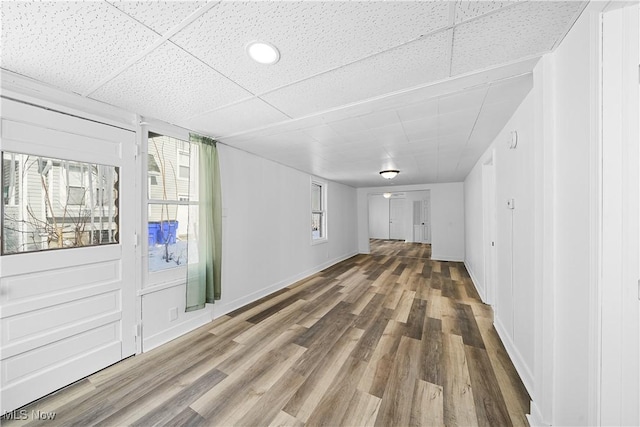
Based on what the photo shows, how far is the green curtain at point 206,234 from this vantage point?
8.66 ft

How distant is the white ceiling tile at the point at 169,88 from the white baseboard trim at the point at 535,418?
9.78ft

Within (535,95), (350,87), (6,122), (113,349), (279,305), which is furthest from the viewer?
(279,305)

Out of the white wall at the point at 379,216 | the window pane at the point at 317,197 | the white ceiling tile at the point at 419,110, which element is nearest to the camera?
the white ceiling tile at the point at 419,110

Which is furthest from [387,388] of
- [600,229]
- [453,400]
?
[600,229]

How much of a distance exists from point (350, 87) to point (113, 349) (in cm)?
311

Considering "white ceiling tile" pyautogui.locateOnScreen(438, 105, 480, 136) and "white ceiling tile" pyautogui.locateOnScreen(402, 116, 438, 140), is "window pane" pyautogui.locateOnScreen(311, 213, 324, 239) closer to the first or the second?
"white ceiling tile" pyautogui.locateOnScreen(402, 116, 438, 140)

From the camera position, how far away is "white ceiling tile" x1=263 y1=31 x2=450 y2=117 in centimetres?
130

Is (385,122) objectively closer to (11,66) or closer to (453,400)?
(453,400)

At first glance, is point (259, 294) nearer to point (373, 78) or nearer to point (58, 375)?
point (58, 375)


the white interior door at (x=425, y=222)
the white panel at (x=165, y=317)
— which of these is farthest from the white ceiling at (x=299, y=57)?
the white interior door at (x=425, y=222)

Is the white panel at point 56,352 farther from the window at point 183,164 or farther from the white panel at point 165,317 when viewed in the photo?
the window at point 183,164

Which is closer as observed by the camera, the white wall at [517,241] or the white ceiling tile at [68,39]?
the white ceiling tile at [68,39]

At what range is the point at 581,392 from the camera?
3.56ft

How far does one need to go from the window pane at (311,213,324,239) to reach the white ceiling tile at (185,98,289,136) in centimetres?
337
